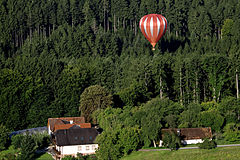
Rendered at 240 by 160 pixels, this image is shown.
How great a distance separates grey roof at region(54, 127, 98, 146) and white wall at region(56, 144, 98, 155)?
1.91 feet

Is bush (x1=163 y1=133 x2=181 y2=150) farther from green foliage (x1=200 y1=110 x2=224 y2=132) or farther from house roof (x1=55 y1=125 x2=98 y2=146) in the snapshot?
house roof (x1=55 y1=125 x2=98 y2=146)

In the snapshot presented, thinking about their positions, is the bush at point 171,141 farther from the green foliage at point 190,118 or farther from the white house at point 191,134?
the green foliage at point 190,118

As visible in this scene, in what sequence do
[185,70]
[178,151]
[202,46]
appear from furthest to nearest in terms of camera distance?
[202,46] → [185,70] → [178,151]

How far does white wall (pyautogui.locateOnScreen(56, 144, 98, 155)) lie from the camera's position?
232 feet

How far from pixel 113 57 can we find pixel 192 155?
172 ft

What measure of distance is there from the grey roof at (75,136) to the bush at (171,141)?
480 inches

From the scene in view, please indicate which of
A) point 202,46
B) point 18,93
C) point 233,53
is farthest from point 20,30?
point 233,53

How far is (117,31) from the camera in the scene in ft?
426

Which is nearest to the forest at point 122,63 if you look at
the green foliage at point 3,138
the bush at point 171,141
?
the bush at point 171,141

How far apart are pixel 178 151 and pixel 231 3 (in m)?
82.9

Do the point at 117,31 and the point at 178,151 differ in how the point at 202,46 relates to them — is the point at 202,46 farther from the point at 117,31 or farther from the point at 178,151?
the point at 178,151

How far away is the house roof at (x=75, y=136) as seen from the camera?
235 feet

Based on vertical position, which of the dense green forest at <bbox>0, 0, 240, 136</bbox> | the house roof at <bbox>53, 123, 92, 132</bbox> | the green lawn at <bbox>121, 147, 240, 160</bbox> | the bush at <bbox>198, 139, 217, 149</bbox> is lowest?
the green lawn at <bbox>121, 147, 240, 160</bbox>

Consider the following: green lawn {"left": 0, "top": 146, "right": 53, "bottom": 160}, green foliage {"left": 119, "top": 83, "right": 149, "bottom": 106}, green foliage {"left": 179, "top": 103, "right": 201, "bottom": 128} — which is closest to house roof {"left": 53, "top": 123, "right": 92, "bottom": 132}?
green lawn {"left": 0, "top": 146, "right": 53, "bottom": 160}
